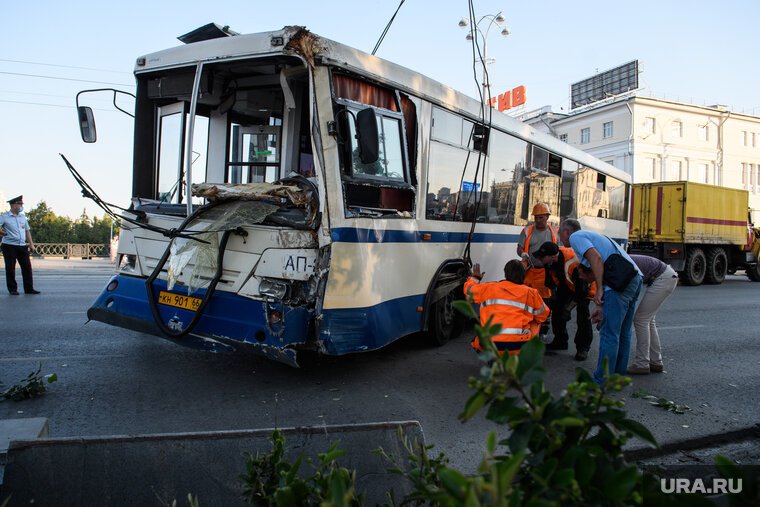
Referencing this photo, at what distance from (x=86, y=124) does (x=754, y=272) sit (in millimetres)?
22158

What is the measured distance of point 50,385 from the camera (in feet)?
15.2

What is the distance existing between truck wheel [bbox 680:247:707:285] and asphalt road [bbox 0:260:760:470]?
33.2 ft

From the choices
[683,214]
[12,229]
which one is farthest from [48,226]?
[683,214]

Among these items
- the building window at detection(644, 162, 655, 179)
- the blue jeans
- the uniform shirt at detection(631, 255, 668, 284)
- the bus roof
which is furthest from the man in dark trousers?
the building window at detection(644, 162, 655, 179)

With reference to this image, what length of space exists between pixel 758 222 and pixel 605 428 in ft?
190

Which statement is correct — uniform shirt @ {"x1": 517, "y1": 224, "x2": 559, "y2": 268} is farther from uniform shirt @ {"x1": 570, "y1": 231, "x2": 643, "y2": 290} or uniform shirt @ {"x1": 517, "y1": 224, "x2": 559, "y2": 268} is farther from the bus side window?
uniform shirt @ {"x1": 570, "y1": 231, "x2": 643, "y2": 290}

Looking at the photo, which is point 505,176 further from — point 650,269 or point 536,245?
point 650,269

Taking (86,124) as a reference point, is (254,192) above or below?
below

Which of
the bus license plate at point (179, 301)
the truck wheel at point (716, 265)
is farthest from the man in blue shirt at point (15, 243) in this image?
the truck wheel at point (716, 265)

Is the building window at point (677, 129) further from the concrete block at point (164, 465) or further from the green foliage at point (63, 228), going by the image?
the concrete block at point (164, 465)

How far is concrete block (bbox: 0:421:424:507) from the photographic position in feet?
6.60

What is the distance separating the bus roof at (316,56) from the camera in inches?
177

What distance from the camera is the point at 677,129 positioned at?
151 feet

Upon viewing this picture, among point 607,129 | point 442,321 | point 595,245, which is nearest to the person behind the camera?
point 595,245
